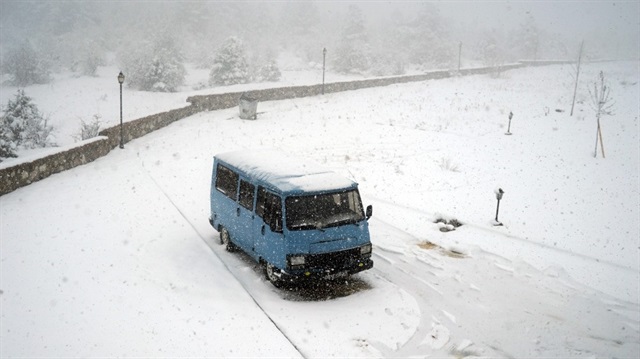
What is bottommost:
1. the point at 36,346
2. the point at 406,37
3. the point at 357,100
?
the point at 36,346

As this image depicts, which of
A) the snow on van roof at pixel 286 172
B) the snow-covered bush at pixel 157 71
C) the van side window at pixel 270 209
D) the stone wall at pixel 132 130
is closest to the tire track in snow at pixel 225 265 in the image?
the van side window at pixel 270 209

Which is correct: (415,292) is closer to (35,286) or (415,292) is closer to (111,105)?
(35,286)

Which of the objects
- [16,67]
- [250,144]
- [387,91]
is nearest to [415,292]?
[250,144]

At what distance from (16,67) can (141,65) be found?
50.4 feet

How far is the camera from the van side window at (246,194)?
10.3m

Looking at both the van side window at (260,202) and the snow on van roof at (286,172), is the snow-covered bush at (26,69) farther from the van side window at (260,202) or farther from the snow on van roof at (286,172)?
the van side window at (260,202)

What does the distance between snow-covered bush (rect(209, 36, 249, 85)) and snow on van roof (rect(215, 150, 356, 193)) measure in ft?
136

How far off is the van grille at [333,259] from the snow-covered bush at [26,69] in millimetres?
54487

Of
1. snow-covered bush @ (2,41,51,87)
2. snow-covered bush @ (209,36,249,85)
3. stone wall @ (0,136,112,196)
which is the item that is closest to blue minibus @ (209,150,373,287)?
stone wall @ (0,136,112,196)

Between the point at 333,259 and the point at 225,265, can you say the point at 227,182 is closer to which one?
the point at 225,265

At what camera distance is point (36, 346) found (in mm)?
7336

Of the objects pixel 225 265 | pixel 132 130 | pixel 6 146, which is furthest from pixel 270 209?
pixel 6 146

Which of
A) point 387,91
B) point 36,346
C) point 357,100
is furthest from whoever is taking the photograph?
point 387,91

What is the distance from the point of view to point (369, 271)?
425 inches
